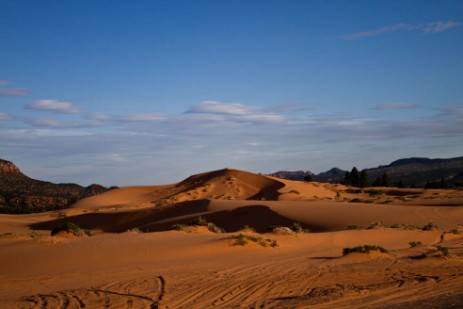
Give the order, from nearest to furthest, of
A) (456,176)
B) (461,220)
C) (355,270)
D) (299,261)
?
1. (355,270)
2. (299,261)
3. (461,220)
4. (456,176)

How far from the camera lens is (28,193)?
68.2m

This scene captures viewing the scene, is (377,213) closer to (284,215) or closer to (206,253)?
(284,215)

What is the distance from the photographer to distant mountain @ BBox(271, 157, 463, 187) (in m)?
106

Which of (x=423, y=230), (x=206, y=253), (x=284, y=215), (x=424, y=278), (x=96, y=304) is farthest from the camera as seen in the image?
(x=284, y=215)

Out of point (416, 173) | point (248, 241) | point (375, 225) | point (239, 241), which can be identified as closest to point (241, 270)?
point (239, 241)

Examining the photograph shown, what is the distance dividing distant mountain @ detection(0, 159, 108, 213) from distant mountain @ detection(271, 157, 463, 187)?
51.9 meters

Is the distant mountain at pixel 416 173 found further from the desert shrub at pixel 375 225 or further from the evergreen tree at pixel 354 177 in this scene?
the desert shrub at pixel 375 225

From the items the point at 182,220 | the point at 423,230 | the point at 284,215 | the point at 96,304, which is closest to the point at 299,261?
the point at 96,304

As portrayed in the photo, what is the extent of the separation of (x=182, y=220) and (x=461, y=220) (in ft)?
55.0

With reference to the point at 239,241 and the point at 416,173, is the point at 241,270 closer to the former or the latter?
the point at 239,241

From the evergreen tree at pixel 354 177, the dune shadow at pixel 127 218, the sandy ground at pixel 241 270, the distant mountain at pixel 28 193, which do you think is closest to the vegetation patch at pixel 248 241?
the sandy ground at pixel 241 270

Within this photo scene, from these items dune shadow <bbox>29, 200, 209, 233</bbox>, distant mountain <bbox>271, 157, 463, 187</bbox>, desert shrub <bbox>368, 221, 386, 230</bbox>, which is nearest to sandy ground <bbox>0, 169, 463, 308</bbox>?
desert shrub <bbox>368, 221, 386, 230</bbox>

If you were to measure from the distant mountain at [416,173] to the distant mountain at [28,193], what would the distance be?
51.9 metres

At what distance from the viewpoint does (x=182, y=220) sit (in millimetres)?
32375
